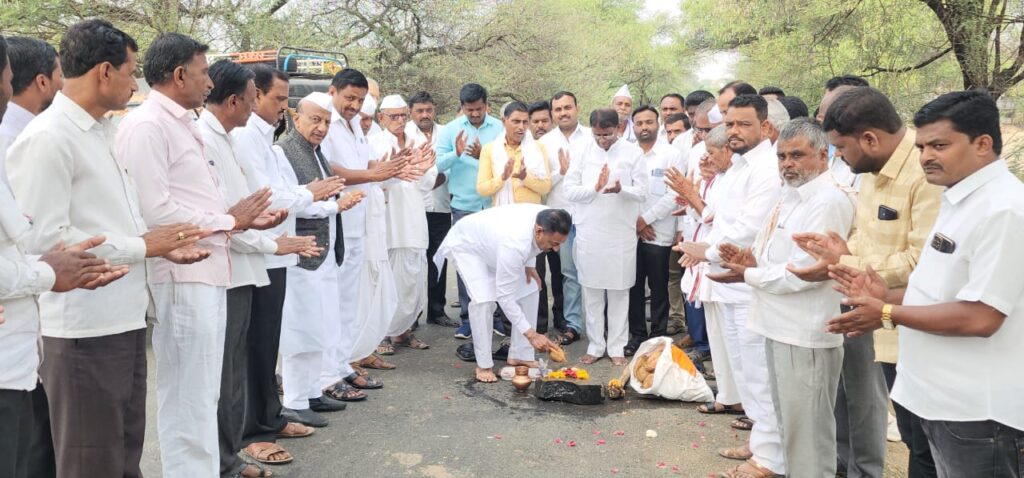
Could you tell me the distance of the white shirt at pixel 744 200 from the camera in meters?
4.45

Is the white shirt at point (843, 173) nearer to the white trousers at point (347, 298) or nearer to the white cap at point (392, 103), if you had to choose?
the white trousers at point (347, 298)

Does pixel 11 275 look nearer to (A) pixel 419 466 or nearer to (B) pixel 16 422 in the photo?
(B) pixel 16 422

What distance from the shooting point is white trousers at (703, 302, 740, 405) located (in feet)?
17.4

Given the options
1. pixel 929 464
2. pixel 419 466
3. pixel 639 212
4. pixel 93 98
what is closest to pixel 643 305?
pixel 639 212

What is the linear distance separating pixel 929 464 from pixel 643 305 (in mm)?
4073

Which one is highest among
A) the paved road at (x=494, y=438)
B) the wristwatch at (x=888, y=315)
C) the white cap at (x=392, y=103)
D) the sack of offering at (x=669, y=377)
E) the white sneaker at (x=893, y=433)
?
the white cap at (x=392, y=103)

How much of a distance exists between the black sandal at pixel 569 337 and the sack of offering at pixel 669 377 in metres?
1.65

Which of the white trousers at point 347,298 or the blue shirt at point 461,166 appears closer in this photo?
the white trousers at point 347,298

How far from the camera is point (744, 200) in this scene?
467 cm

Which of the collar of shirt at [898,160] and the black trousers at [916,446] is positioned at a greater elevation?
the collar of shirt at [898,160]

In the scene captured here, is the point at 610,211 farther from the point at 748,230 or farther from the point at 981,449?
the point at 981,449

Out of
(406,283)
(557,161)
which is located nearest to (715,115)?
(557,161)

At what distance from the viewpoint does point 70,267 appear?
2512 millimetres

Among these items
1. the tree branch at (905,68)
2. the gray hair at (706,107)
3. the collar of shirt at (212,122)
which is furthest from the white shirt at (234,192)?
the tree branch at (905,68)
